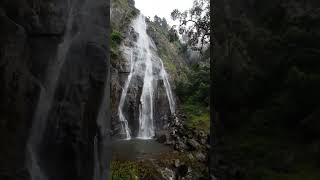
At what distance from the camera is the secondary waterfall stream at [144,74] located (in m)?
15.7

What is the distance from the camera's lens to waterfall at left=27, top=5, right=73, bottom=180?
3.70 meters

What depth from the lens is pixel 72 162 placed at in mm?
3826

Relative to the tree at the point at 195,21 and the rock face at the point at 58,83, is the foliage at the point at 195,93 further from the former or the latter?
the rock face at the point at 58,83

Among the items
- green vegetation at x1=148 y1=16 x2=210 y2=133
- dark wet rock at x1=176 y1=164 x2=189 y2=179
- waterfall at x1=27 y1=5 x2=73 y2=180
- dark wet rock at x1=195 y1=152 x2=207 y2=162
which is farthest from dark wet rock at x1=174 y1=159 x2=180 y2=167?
waterfall at x1=27 y1=5 x2=73 y2=180

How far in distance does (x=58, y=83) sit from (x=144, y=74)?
14.2 metres

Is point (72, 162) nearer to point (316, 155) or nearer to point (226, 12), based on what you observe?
point (226, 12)

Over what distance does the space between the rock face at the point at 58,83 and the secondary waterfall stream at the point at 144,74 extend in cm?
1099

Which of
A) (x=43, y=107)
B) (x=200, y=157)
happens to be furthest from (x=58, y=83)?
(x=200, y=157)

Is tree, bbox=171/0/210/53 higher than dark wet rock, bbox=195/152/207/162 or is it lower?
higher

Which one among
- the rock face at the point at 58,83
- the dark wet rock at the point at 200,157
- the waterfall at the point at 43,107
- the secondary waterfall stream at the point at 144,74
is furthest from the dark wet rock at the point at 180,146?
the waterfall at the point at 43,107

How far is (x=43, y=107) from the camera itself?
3768 millimetres

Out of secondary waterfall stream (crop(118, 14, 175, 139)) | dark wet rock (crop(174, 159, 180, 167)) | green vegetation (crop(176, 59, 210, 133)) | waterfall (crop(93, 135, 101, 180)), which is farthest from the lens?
green vegetation (crop(176, 59, 210, 133))

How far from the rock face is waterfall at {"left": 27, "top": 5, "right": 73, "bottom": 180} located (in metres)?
0.04

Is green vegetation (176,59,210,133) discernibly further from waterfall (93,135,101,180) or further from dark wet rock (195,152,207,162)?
waterfall (93,135,101,180)
